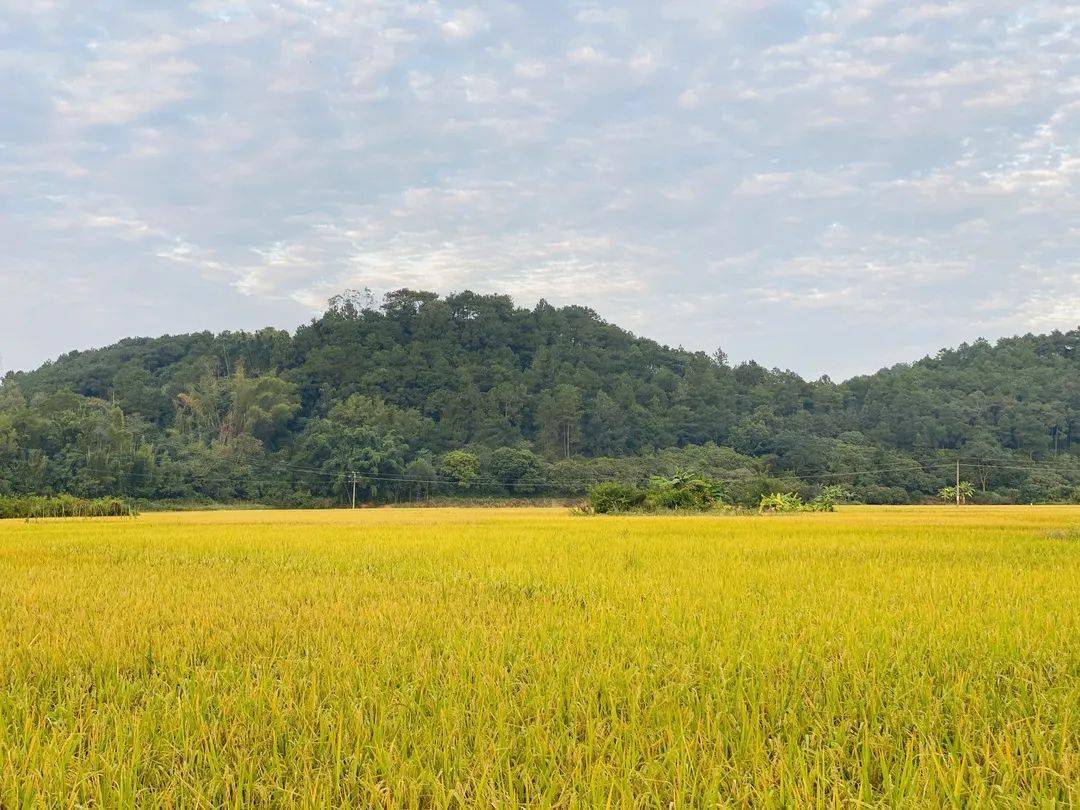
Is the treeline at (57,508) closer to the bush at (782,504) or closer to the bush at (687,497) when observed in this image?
the bush at (687,497)

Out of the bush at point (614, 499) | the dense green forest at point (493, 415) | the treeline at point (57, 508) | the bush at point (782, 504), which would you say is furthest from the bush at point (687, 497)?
the treeline at point (57, 508)

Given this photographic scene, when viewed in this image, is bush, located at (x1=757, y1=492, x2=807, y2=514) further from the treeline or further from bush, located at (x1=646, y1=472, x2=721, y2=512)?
the treeline

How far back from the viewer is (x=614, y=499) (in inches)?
1230

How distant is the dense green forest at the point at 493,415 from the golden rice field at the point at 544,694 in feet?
A: 137

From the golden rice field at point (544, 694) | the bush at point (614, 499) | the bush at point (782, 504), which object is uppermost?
the golden rice field at point (544, 694)

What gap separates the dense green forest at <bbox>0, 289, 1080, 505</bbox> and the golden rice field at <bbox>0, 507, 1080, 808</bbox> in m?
41.8

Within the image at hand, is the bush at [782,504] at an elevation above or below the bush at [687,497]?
below

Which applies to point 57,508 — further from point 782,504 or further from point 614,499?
point 782,504

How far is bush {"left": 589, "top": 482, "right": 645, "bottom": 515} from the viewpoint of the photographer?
3092 cm

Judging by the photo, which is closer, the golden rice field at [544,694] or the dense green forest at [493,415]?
the golden rice field at [544,694]

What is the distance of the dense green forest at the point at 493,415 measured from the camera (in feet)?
193

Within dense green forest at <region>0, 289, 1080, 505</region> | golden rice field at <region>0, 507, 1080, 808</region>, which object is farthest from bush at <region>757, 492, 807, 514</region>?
Result: golden rice field at <region>0, 507, 1080, 808</region>

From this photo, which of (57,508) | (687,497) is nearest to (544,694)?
(687,497)

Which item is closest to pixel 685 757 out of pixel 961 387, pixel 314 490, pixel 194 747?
pixel 194 747
